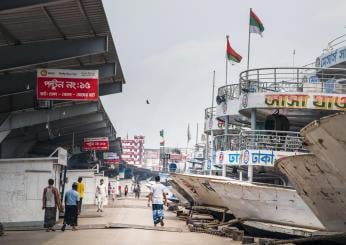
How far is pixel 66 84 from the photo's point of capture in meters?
17.4

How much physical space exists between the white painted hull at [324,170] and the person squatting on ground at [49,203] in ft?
23.3

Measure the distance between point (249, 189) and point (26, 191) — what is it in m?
6.62

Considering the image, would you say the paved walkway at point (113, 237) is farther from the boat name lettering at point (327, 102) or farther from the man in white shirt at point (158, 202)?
the boat name lettering at point (327, 102)

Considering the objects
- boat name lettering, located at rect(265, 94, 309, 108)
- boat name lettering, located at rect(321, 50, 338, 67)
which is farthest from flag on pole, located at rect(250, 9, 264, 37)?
boat name lettering, located at rect(265, 94, 309, 108)

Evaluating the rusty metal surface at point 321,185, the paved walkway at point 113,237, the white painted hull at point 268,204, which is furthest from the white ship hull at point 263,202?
the rusty metal surface at point 321,185

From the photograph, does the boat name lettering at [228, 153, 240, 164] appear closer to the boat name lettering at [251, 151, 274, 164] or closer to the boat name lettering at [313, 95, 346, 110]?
the boat name lettering at [251, 151, 274, 164]

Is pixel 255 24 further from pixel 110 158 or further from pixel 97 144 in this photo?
pixel 110 158

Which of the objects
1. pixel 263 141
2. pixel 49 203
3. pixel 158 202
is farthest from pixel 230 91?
pixel 49 203

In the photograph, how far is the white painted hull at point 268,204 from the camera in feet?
47.6

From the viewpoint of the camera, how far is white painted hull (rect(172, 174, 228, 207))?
19422 millimetres

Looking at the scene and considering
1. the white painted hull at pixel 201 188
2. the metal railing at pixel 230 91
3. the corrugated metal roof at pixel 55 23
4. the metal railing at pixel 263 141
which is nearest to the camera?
the corrugated metal roof at pixel 55 23

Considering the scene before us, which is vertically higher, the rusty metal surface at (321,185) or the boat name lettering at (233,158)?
the boat name lettering at (233,158)

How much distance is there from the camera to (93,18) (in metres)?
15.9

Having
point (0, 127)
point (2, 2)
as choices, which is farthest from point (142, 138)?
point (2, 2)
